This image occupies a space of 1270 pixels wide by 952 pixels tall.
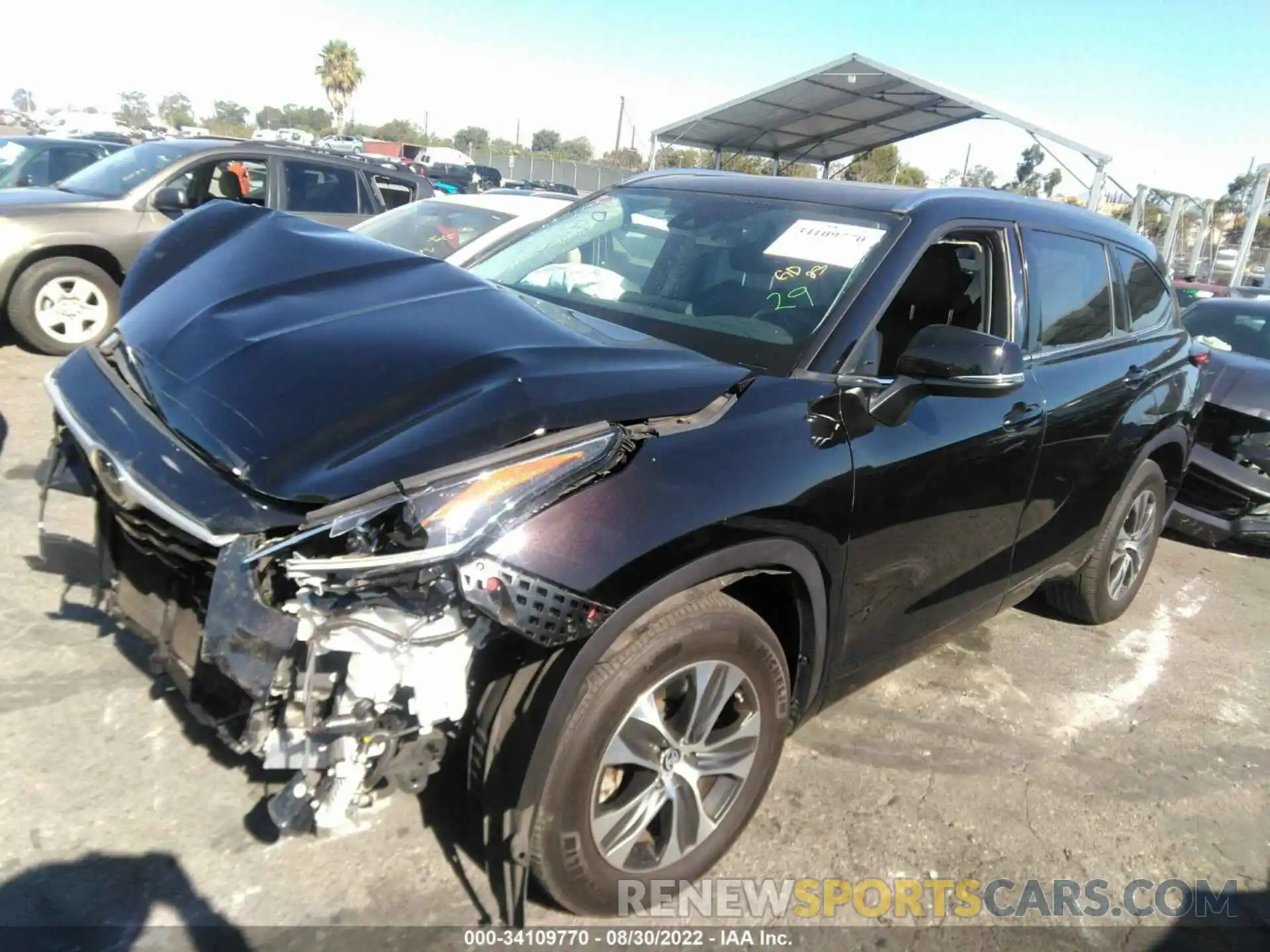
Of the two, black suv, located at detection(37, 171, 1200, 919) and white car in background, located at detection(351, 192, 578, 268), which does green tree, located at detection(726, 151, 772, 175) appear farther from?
black suv, located at detection(37, 171, 1200, 919)

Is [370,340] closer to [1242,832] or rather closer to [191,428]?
[191,428]

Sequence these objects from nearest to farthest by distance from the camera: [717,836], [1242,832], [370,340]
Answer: [370,340] → [717,836] → [1242,832]

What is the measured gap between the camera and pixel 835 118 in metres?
15.7

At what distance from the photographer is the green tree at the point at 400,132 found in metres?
68.7

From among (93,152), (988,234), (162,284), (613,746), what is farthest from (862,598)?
(93,152)

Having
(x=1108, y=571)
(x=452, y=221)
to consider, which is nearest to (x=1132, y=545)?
(x=1108, y=571)

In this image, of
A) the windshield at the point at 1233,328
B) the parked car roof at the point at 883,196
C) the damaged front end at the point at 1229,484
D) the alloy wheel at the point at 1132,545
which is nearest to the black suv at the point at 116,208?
the parked car roof at the point at 883,196

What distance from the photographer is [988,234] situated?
10.5 ft

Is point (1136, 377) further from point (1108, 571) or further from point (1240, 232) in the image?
point (1240, 232)

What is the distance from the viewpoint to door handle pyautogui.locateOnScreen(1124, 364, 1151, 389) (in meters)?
3.81

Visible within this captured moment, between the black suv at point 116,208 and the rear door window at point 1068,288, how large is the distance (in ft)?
18.3

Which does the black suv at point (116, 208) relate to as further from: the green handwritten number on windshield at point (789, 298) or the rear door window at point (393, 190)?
the green handwritten number on windshield at point (789, 298)

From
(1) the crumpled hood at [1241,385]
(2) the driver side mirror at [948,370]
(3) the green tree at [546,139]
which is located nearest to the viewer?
(2) the driver side mirror at [948,370]

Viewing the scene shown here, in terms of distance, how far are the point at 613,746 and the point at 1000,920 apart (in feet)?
4.38
